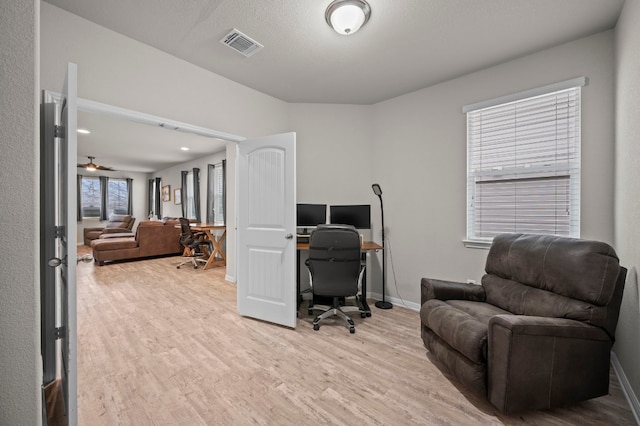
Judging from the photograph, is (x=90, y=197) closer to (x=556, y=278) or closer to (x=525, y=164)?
(x=525, y=164)

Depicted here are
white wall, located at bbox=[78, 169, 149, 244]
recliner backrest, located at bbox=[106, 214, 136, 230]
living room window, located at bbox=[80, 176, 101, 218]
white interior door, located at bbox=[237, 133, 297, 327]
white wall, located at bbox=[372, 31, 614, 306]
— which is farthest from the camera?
white wall, located at bbox=[78, 169, 149, 244]

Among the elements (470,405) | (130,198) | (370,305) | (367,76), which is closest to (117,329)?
(370,305)

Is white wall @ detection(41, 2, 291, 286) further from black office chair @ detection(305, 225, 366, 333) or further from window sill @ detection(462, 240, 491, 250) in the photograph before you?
window sill @ detection(462, 240, 491, 250)

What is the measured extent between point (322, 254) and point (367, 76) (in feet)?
6.65

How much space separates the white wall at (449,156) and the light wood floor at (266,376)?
0.86m

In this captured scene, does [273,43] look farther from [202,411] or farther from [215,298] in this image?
[215,298]

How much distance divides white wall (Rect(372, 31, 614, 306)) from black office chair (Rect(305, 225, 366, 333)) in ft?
3.65

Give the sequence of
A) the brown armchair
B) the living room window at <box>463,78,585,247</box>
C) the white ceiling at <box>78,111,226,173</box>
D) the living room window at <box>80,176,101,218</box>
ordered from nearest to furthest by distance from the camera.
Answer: the living room window at <box>463,78,585,247</box> < the white ceiling at <box>78,111,226,173</box> < the brown armchair < the living room window at <box>80,176,101,218</box>

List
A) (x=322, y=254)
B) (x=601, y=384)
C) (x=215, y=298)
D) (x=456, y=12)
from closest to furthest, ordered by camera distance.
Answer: (x=601, y=384) → (x=456, y=12) → (x=322, y=254) → (x=215, y=298)

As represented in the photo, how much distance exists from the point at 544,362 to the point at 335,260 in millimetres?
1605

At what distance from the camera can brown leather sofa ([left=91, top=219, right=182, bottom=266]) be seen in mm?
5628

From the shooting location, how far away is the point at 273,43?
234 centimetres

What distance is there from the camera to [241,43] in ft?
7.68

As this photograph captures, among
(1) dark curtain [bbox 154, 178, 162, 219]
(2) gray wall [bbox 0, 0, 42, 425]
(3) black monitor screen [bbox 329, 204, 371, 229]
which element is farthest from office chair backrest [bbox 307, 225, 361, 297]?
(1) dark curtain [bbox 154, 178, 162, 219]
